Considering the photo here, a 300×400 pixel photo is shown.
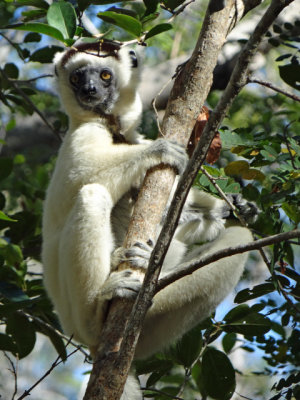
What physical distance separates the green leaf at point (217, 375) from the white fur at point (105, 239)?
1.32 feet

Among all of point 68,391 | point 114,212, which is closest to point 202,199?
point 114,212

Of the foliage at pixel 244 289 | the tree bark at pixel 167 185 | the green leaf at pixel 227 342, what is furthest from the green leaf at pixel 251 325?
the tree bark at pixel 167 185

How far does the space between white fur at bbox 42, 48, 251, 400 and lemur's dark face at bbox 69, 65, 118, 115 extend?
9 cm

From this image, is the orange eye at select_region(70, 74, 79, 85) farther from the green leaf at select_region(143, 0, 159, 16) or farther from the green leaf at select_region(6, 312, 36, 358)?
the green leaf at select_region(6, 312, 36, 358)

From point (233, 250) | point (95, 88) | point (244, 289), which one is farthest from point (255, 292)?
point (95, 88)

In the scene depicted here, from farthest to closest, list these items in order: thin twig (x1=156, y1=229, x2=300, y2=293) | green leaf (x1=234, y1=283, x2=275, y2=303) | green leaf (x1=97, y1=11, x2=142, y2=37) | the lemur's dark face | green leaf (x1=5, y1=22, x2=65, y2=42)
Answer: the lemur's dark face → green leaf (x1=234, y1=283, x2=275, y2=303) → green leaf (x1=97, y1=11, x2=142, y2=37) → green leaf (x1=5, y1=22, x2=65, y2=42) → thin twig (x1=156, y1=229, x2=300, y2=293)

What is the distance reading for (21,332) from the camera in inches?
169

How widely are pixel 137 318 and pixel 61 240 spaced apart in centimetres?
164

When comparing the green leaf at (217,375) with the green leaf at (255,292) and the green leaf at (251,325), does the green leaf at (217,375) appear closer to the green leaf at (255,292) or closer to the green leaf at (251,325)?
the green leaf at (251,325)

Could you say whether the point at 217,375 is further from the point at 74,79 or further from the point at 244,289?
the point at 74,79

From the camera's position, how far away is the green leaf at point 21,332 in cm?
427

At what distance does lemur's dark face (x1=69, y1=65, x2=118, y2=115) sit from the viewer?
15.5ft

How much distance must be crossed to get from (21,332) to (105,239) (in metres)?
1.25

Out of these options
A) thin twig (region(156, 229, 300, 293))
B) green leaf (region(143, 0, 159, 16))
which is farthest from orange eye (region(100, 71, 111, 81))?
thin twig (region(156, 229, 300, 293))
